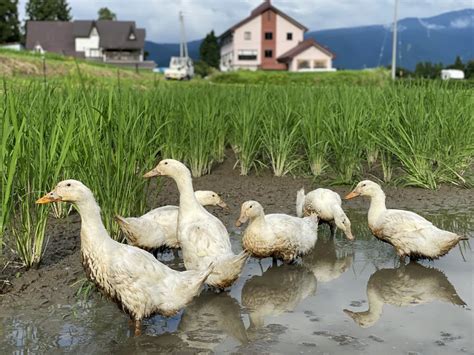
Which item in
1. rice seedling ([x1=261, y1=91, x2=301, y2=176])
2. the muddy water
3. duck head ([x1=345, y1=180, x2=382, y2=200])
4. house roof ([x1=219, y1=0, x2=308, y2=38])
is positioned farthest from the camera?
house roof ([x1=219, y1=0, x2=308, y2=38])

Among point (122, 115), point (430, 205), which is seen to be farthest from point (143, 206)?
point (430, 205)

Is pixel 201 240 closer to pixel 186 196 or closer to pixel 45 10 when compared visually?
pixel 186 196

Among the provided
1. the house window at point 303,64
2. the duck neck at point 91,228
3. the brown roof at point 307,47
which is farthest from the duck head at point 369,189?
the house window at point 303,64

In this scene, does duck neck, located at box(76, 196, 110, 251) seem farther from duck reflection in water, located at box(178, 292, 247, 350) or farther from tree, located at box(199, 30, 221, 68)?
tree, located at box(199, 30, 221, 68)

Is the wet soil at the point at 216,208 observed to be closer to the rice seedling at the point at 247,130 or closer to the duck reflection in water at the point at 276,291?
the rice seedling at the point at 247,130

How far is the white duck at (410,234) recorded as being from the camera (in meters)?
5.02

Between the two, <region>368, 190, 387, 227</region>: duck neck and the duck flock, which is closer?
the duck flock

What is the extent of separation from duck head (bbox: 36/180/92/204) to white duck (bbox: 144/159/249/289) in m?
0.99

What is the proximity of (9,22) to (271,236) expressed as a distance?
67892mm

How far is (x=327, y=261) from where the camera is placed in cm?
538

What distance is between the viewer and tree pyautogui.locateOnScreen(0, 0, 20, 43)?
62938 mm

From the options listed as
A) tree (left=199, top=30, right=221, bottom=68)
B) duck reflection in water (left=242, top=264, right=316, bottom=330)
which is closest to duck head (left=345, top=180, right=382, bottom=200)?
duck reflection in water (left=242, top=264, right=316, bottom=330)

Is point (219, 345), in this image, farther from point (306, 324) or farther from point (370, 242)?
point (370, 242)

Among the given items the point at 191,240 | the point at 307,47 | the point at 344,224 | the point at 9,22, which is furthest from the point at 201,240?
the point at 9,22
